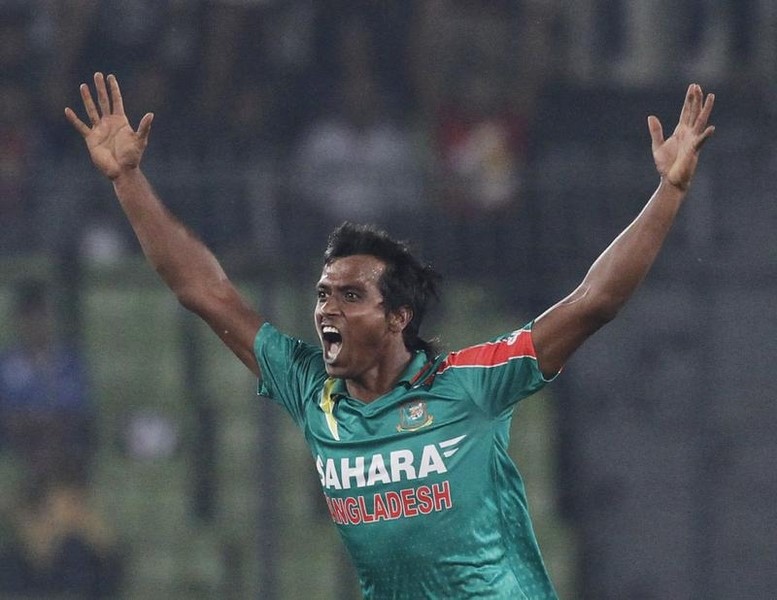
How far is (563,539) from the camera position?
852cm

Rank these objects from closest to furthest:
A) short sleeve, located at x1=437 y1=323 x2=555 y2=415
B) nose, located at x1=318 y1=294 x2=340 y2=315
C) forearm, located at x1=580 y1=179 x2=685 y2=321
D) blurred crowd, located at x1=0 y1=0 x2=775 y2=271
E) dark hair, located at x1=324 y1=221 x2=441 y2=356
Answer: forearm, located at x1=580 y1=179 x2=685 y2=321, short sleeve, located at x1=437 y1=323 x2=555 y2=415, nose, located at x1=318 y1=294 x2=340 y2=315, dark hair, located at x1=324 y1=221 x2=441 y2=356, blurred crowd, located at x1=0 y1=0 x2=775 y2=271

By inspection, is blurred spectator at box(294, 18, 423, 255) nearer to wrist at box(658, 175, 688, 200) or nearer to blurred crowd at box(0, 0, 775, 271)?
blurred crowd at box(0, 0, 775, 271)

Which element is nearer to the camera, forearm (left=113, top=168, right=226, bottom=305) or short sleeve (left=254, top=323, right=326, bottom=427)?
short sleeve (left=254, top=323, right=326, bottom=427)

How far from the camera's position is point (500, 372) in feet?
13.5

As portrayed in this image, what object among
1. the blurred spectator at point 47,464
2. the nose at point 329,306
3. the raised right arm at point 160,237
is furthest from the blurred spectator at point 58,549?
the nose at point 329,306

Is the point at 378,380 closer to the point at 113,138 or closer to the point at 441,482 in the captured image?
the point at 441,482

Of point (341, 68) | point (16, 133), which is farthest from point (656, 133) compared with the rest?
point (16, 133)

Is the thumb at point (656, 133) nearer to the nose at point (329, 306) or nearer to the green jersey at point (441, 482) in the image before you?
the green jersey at point (441, 482)

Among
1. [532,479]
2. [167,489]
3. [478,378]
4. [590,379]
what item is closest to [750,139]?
[590,379]

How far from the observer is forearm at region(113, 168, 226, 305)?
14.9 feet

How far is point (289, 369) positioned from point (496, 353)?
65 centimetres

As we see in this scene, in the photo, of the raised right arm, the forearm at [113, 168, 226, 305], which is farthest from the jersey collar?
the forearm at [113, 168, 226, 305]

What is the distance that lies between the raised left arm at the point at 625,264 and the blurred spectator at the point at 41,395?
4.88 metres

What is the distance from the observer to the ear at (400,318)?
4316 mm
